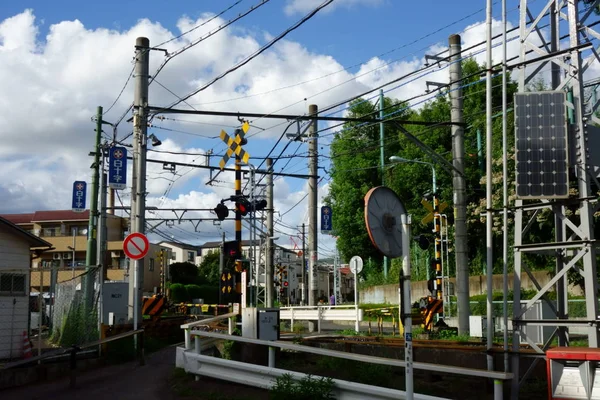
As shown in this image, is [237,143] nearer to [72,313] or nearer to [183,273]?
[72,313]

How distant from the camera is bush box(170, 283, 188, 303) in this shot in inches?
2448

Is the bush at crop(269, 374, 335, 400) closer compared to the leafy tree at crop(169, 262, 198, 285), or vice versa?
the bush at crop(269, 374, 335, 400)

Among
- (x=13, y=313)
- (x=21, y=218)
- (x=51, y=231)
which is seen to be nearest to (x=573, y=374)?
(x=13, y=313)

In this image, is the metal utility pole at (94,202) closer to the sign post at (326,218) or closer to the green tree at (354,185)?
the sign post at (326,218)

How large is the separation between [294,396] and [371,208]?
310cm

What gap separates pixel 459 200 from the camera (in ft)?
59.2

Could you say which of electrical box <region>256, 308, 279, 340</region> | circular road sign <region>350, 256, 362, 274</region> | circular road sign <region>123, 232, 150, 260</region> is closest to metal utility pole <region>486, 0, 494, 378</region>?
electrical box <region>256, 308, 279, 340</region>

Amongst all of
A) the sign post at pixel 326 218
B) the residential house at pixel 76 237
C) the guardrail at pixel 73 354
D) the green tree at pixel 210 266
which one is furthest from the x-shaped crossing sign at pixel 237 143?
the green tree at pixel 210 266

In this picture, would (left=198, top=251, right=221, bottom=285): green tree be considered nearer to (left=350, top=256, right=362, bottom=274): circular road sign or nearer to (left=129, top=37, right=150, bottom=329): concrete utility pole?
(left=350, top=256, right=362, bottom=274): circular road sign

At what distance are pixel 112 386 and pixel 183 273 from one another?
200 feet

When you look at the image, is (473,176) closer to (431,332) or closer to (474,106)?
(474,106)

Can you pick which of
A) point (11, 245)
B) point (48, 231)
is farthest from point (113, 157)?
point (48, 231)

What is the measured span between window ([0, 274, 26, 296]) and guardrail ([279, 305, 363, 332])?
13037 millimetres

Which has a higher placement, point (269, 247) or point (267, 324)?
point (269, 247)
